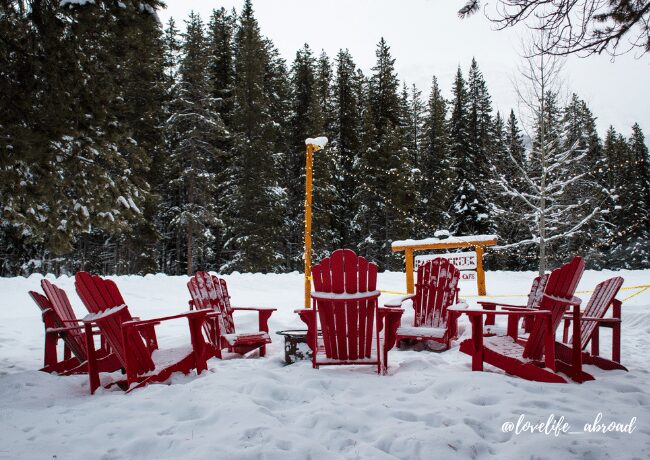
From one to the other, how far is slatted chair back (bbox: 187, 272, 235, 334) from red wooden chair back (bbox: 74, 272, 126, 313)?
140 cm

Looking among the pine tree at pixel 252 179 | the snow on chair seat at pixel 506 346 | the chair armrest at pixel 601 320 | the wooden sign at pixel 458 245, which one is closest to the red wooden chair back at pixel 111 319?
the snow on chair seat at pixel 506 346

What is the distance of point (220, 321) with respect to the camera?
18.0 feet

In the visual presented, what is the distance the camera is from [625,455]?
218 cm

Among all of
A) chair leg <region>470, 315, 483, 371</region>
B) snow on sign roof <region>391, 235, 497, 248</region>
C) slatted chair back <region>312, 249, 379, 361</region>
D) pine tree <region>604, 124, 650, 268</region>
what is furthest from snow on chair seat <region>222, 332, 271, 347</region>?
pine tree <region>604, 124, 650, 268</region>

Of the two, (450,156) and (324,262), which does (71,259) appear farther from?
(450,156)

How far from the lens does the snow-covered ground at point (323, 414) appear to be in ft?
7.63

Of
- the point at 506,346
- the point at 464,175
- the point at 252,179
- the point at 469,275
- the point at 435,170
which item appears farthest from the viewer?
the point at 435,170

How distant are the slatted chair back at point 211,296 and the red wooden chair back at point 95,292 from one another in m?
1.40

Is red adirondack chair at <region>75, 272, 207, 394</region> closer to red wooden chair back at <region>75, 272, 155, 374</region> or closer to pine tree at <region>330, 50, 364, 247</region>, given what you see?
red wooden chair back at <region>75, 272, 155, 374</region>

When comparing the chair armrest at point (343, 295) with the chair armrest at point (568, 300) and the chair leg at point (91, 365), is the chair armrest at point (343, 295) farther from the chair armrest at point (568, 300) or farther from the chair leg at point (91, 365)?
the chair leg at point (91, 365)

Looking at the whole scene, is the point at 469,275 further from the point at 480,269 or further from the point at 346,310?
the point at 346,310

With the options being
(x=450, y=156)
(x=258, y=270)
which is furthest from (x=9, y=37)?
(x=450, y=156)

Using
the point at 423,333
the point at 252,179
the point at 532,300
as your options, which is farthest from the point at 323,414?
the point at 252,179

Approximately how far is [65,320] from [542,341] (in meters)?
4.49
